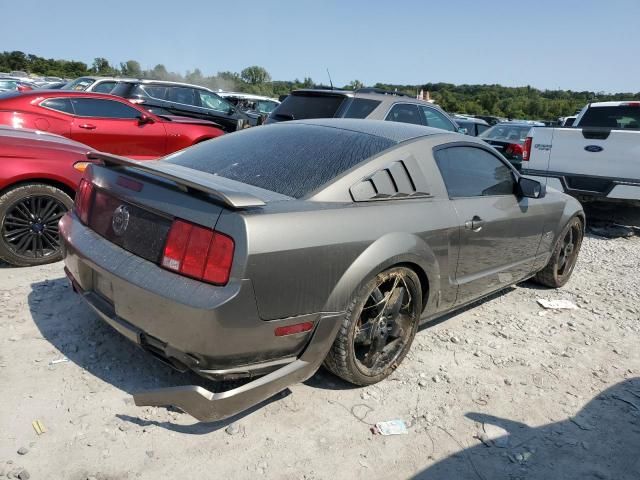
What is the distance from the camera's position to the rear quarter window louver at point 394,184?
2887 mm

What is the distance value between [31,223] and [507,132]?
1103 centimetres

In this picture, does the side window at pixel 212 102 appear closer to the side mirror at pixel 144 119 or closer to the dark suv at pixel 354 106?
the side mirror at pixel 144 119

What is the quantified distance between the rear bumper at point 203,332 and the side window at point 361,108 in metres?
4.45

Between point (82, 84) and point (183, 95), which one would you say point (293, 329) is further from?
point (82, 84)

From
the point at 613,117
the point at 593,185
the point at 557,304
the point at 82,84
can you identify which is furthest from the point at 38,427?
the point at 82,84

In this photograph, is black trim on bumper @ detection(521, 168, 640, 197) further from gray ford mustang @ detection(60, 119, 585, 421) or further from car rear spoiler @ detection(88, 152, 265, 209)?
car rear spoiler @ detection(88, 152, 265, 209)

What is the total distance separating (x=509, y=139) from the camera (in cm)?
1155

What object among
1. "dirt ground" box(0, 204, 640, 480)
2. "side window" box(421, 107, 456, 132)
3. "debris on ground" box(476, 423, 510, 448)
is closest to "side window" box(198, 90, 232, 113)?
"side window" box(421, 107, 456, 132)

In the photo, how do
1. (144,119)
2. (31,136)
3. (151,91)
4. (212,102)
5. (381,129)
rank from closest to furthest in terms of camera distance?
(381,129)
(31,136)
(144,119)
(151,91)
(212,102)

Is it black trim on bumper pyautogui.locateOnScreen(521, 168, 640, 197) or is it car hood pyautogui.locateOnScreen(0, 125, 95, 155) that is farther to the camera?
black trim on bumper pyautogui.locateOnScreen(521, 168, 640, 197)

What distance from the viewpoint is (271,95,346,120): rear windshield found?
22.1 ft

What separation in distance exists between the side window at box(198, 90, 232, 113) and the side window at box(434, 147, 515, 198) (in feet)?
29.3

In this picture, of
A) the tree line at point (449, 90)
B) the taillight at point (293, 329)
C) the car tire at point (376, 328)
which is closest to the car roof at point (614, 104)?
the car tire at point (376, 328)

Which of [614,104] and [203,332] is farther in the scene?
→ [614,104]
